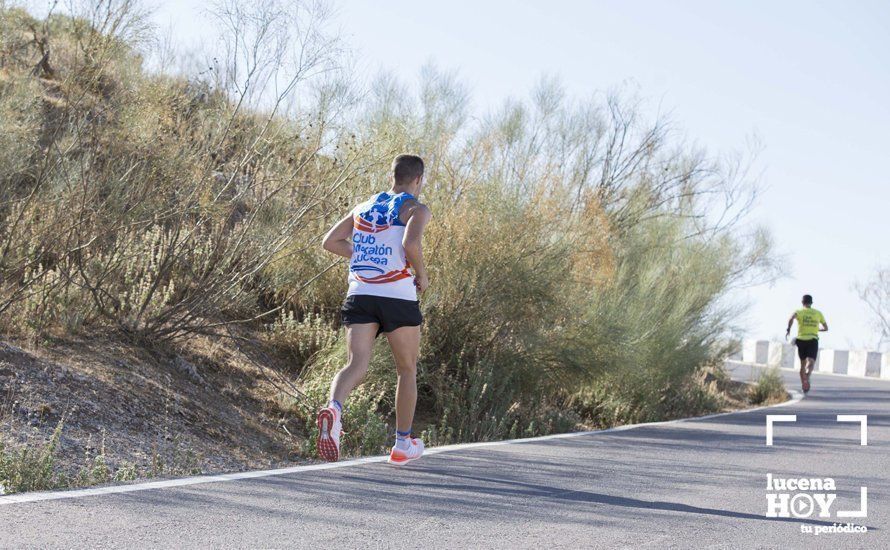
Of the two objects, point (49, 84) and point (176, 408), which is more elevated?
point (49, 84)

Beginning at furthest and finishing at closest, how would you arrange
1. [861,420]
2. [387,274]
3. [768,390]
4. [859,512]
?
[768,390] → [861,420] → [387,274] → [859,512]

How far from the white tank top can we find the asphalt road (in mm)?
1205

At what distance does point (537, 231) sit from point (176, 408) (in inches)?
207

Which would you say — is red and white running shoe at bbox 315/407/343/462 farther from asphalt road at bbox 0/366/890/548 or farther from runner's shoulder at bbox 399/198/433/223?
runner's shoulder at bbox 399/198/433/223

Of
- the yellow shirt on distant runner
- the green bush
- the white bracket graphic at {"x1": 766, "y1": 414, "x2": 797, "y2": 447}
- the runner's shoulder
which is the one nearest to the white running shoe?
the runner's shoulder

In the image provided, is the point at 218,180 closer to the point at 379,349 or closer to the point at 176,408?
the point at 379,349

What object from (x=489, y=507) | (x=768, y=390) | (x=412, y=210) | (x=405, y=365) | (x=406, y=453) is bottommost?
(x=489, y=507)

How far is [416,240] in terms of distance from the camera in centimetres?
765

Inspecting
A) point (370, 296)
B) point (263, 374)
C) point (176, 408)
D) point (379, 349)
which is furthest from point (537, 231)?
point (370, 296)

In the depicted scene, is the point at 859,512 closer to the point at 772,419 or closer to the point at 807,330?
the point at 772,419

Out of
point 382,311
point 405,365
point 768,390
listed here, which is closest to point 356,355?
point 382,311

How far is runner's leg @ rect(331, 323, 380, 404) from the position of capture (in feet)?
25.1

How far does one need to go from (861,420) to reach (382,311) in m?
10.1

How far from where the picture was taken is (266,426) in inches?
442
